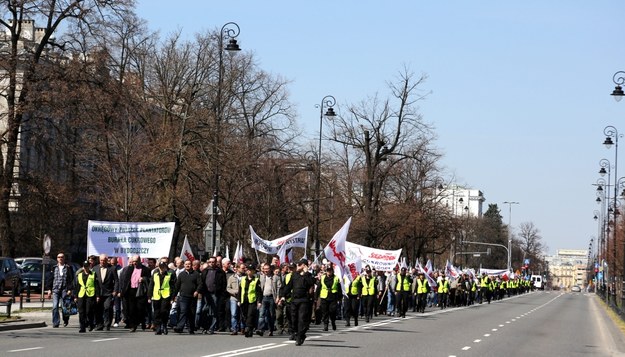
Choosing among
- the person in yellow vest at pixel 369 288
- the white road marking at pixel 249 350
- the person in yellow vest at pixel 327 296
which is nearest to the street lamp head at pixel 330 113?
the person in yellow vest at pixel 369 288

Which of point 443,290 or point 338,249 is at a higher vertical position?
point 338,249

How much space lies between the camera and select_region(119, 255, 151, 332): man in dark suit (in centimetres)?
2633

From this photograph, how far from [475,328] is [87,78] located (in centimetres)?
1786

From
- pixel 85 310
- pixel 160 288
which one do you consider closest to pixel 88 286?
pixel 85 310

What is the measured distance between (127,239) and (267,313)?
4.01 metres

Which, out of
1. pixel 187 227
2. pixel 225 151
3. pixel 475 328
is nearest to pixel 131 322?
pixel 475 328

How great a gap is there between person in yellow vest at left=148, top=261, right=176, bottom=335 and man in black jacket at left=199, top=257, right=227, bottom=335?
93 cm

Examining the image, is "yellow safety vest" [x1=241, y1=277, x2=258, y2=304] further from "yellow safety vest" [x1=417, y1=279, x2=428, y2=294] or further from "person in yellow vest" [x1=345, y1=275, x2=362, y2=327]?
"yellow safety vest" [x1=417, y1=279, x2=428, y2=294]

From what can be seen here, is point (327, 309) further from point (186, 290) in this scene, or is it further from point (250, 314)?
point (186, 290)

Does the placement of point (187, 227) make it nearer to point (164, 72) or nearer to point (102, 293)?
point (164, 72)

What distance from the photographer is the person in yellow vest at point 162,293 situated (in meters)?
25.2

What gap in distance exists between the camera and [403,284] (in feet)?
132

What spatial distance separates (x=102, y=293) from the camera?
1035 inches

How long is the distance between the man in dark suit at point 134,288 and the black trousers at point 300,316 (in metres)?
4.15
